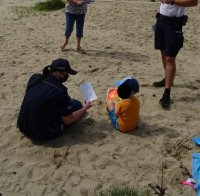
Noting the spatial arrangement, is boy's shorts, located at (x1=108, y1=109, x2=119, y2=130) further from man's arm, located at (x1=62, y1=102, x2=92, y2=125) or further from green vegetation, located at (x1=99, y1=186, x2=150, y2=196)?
green vegetation, located at (x1=99, y1=186, x2=150, y2=196)

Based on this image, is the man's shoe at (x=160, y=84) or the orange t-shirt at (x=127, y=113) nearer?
the orange t-shirt at (x=127, y=113)

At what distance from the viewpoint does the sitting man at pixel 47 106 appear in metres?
4.73

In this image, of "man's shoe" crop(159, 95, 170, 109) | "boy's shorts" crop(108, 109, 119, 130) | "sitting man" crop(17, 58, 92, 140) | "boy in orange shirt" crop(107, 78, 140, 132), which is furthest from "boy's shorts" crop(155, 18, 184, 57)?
"sitting man" crop(17, 58, 92, 140)

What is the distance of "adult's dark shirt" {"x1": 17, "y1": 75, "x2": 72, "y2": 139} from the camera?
4.72 meters

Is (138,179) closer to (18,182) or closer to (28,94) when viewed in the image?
(18,182)

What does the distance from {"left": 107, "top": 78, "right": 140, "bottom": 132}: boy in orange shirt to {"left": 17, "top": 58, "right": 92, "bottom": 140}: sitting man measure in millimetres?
598

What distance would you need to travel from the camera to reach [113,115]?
5328 mm

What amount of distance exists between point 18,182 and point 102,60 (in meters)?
3.80

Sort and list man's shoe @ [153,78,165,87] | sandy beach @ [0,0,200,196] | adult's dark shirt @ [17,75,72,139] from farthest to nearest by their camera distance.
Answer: man's shoe @ [153,78,165,87] < adult's dark shirt @ [17,75,72,139] < sandy beach @ [0,0,200,196]

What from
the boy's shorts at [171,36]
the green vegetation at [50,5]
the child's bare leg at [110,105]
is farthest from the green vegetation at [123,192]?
the green vegetation at [50,5]

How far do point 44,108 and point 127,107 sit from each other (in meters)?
1.04

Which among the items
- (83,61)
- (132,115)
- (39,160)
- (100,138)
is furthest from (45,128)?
(83,61)

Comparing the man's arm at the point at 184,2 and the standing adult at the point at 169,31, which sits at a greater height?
the man's arm at the point at 184,2

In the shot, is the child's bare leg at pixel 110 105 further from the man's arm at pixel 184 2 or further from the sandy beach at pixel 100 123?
the man's arm at pixel 184 2
